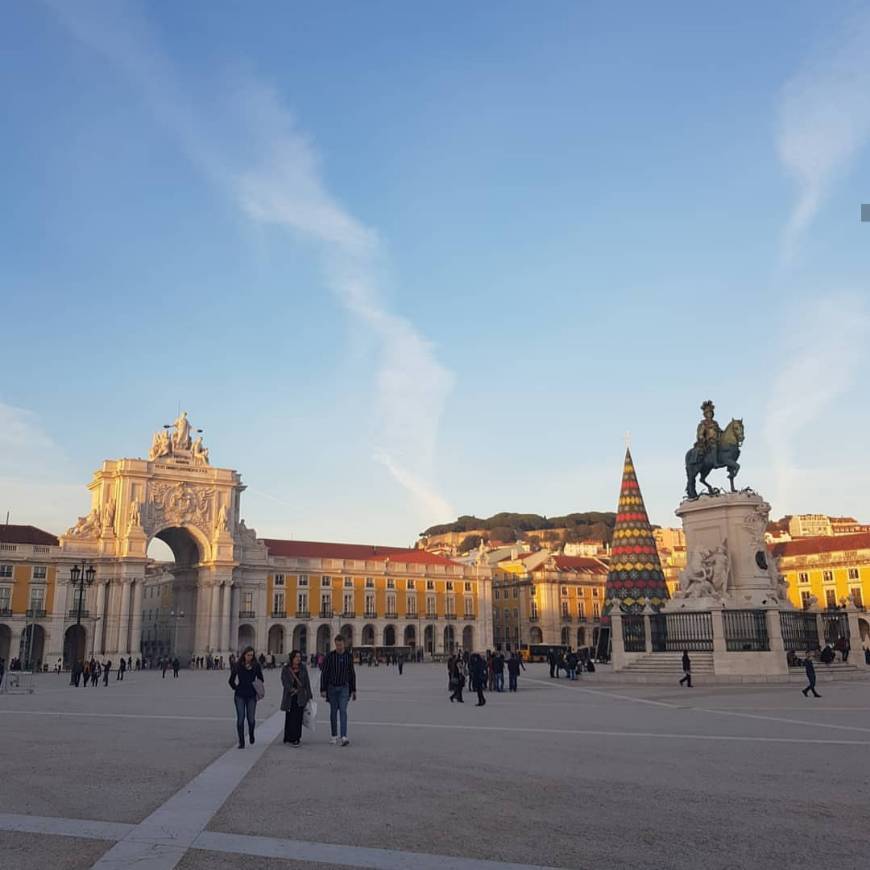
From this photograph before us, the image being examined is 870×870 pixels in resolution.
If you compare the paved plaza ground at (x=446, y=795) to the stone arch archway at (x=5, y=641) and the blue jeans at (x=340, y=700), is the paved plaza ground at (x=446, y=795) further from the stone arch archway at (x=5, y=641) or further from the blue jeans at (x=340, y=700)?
the stone arch archway at (x=5, y=641)

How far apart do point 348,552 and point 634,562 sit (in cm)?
4600

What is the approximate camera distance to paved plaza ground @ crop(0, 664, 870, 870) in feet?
19.8

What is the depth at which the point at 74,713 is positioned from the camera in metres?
18.9

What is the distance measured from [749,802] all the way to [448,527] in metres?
185

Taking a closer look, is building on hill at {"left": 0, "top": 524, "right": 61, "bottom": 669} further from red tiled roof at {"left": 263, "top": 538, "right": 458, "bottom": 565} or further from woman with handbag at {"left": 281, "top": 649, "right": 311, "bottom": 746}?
woman with handbag at {"left": 281, "top": 649, "right": 311, "bottom": 746}

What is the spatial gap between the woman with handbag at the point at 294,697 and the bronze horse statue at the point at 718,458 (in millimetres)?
23386

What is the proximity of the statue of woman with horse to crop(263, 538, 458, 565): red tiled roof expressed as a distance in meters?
54.0

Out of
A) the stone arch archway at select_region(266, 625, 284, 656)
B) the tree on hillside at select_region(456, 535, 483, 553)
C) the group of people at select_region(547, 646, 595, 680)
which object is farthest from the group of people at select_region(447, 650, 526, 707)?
the tree on hillside at select_region(456, 535, 483, 553)

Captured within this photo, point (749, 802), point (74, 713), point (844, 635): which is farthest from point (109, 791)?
point (844, 635)

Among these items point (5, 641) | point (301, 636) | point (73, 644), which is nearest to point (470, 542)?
point (301, 636)

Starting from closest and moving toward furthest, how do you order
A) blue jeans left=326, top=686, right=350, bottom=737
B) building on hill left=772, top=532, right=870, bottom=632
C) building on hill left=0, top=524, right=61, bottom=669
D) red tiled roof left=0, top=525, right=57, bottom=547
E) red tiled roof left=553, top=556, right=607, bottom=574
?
blue jeans left=326, top=686, right=350, bottom=737
building on hill left=0, top=524, right=61, bottom=669
red tiled roof left=0, top=525, right=57, bottom=547
building on hill left=772, top=532, right=870, bottom=632
red tiled roof left=553, top=556, right=607, bottom=574

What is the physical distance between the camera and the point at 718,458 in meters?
32.9

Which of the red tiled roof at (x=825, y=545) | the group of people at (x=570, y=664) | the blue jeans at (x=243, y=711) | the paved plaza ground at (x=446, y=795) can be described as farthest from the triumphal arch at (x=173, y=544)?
the blue jeans at (x=243, y=711)

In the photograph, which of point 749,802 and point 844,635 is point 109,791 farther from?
point 844,635
